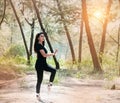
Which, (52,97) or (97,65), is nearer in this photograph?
(52,97)

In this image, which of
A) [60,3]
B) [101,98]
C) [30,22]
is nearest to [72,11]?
[60,3]

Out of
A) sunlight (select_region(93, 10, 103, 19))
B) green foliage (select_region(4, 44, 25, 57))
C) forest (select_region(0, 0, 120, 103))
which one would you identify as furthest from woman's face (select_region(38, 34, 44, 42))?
green foliage (select_region(4, 44, 25, 57))

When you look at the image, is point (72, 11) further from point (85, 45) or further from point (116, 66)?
point (85, 45)

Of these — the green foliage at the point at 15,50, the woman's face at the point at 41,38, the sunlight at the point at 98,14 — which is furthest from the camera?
the green foliage at the point at 15,50

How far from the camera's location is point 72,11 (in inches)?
1158

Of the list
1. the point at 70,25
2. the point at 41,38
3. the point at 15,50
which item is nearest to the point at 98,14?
the point at 70,25

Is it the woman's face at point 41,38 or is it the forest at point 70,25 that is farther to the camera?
the forest at point 70,25

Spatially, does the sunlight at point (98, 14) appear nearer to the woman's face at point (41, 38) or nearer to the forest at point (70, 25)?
the forest at point (70, 25)

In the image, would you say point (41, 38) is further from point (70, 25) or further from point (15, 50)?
point (15, 50)

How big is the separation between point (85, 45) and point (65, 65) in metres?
15.4

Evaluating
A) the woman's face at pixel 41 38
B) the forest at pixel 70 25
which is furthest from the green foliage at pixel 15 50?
the woman's face at pixel 41 38

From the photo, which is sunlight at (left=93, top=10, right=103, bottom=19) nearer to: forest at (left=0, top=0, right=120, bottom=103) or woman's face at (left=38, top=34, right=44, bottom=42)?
forest at (left=0, top=0, right=120, bottom=103)

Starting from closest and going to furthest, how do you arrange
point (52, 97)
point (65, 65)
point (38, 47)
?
point (38, 47) < point (52, 97) < point (65, 65)

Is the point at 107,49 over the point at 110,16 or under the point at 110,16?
under
